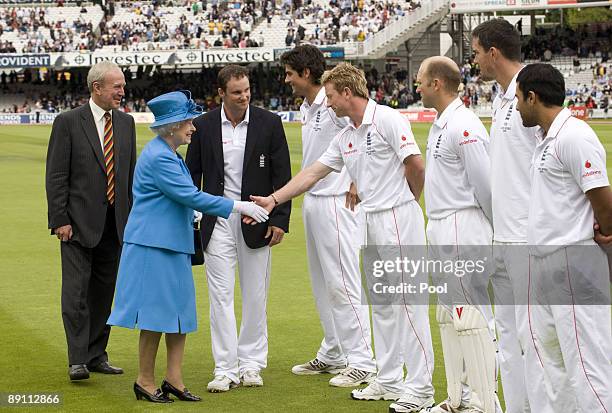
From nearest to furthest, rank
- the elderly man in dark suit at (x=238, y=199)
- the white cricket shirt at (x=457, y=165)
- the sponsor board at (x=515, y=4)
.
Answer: the white cricket shirt at (x=457, y=165)
the elderly man in dark suit at (x=238, y=199)
the sponsor board at (x=515, y=4)

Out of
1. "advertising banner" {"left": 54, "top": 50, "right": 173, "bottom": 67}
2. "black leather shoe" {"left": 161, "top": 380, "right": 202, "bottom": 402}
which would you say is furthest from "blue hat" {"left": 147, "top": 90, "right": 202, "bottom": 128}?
"advertising banner" {"left": 54, "top": 50, "right": 173, "bottom": 67}

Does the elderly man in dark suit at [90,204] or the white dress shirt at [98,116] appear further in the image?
the white dress shirt at [98,116]

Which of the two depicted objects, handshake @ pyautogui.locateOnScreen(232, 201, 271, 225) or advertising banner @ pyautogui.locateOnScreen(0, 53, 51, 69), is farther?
advertising banner @ pyautogui.locateOnScreen(0, 53, 51, 69)

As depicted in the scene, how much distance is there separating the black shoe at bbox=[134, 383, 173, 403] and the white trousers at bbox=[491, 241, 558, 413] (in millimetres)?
2470

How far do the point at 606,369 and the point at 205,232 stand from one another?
365cm

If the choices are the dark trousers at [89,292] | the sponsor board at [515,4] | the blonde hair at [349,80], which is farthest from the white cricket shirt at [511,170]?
the sponsor board at [515,4]

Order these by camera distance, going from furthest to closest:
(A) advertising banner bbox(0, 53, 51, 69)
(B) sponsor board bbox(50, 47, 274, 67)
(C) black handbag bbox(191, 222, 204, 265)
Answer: (A) advertising banner bbox(0, 53, 51, 69) < (B) sponsor board bbox(50, 47, 274, 67) < (C) black handbag bbox(191, 222, 204, 265)

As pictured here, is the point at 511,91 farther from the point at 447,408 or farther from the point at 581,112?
the point at 581,112

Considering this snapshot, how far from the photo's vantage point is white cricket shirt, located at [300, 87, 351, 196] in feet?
27.9

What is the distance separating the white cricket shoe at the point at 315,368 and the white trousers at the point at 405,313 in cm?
110

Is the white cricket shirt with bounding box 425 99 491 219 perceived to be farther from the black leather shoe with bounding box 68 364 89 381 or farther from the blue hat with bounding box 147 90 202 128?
the black leather shoe with bounding box 68 364 89 381

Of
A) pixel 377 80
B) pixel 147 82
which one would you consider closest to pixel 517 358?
pixel 377 80

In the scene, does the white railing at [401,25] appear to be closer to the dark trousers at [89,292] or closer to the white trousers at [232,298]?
the dark trousers at [89,292]

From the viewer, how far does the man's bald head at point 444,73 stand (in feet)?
22.5
